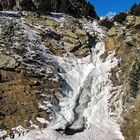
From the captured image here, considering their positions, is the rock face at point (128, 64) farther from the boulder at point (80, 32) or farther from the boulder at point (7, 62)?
the boulder at point (7, 62)

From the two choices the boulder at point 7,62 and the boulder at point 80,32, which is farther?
the boulder at point 80,32

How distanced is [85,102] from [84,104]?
0.84 feet

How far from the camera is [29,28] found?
33.0 m

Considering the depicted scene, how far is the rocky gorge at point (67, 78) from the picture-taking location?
20844mm

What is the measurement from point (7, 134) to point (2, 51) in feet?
28.5

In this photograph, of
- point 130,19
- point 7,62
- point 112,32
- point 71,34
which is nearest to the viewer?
point 7,62

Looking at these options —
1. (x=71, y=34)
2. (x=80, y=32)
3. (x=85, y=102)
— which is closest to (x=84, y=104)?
(x=85, y=102)

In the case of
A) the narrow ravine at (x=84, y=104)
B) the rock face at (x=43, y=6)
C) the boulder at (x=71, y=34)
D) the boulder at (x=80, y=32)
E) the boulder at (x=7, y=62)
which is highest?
the rock face at (x=43, y=6)

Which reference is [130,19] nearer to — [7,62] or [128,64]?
[128,64]

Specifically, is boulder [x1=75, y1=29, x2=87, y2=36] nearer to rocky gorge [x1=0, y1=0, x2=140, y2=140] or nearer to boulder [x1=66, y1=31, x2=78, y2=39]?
rocky gorge [x1=0, y1=0, x2=140, y2=140]

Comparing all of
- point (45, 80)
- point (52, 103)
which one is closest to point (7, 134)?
point (52, 103)

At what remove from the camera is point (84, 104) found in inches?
950

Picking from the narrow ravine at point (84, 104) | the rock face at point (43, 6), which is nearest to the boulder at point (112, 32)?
the narrow ravine at point (84, 104)

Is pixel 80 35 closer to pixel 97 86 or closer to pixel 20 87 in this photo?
pixel 97 86
